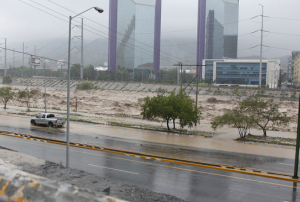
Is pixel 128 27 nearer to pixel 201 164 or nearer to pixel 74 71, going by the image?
pixel 74 71

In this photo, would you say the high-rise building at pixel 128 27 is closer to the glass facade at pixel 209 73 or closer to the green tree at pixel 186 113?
A: the glass facade at pixel 209 73

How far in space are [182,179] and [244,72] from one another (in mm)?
133501

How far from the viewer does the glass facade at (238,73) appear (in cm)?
13650

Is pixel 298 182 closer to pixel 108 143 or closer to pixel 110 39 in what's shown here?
pixel 108 143

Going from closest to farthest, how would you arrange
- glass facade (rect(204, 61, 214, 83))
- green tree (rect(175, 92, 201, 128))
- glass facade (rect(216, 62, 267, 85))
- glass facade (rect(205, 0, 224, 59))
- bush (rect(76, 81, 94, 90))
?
green tree (rect(175, 92, 201, 128)), bush (rect(76, 81, 94, 90)), glass facade (rect(216, 62, 267, 85)), glass facade (rect(204, 61, 214, 83)), glass facade (rect(205, 0, 224, 59))

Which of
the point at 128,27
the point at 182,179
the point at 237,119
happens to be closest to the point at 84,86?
the point at 237,119

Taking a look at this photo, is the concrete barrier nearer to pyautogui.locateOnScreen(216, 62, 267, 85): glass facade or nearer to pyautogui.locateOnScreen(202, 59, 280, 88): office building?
pyautogui.locateOnScreen(202, 59, 280, 88): office building

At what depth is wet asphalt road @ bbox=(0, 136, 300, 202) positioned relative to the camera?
38.1 ft

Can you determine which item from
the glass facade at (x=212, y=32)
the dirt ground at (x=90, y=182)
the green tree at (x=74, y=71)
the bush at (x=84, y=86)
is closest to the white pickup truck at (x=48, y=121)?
the dirt ground at (x=90, y=182)

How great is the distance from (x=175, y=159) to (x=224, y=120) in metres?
14.8

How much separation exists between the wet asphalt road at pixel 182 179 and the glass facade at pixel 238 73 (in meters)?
127

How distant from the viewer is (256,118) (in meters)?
32.6

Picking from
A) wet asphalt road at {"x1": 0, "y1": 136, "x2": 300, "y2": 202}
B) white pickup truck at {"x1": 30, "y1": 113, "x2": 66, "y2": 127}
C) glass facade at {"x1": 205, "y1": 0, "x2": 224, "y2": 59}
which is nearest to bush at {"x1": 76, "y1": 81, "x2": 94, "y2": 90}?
white pickup truck at {"x1": 30, "y1": 113, "x2": 66, "y2": 127}

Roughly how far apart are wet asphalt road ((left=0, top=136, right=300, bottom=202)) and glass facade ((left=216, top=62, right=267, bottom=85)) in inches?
5016
